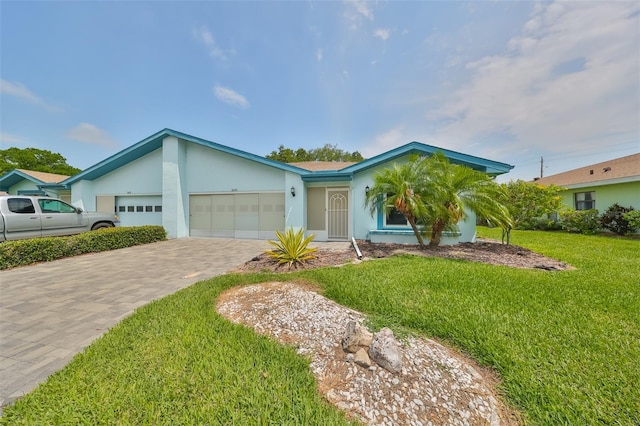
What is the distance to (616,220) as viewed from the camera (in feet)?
38.9

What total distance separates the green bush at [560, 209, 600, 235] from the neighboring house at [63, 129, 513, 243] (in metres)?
8.85

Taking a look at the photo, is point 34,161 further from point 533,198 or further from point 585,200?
point 585,200

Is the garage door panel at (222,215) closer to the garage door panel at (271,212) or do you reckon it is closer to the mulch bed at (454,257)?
the garage door panel at (271,212)

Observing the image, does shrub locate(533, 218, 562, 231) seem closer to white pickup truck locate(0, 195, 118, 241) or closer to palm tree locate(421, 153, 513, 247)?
palm tree locate(421, 153, 513, 247)

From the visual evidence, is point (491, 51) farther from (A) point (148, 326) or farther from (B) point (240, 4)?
(A) point (148, 326)

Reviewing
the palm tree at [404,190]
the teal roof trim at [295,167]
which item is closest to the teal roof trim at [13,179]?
the teal roof trim at [295,167]

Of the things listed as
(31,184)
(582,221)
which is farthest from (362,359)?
(31,184)

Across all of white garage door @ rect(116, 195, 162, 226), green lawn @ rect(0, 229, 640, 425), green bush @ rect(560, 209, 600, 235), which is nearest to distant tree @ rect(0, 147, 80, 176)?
white garage door @ rect(116, 195, 162, 226)

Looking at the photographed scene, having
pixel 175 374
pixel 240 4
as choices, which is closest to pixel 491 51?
pixel 240 4

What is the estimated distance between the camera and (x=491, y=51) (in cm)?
852

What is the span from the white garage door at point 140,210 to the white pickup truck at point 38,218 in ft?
10.6

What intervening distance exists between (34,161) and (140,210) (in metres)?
34.6

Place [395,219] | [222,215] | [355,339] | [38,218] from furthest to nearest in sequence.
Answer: [222,215] → [395,219] → [38,218] → [355,339]

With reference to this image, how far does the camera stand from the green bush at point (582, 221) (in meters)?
12.6
